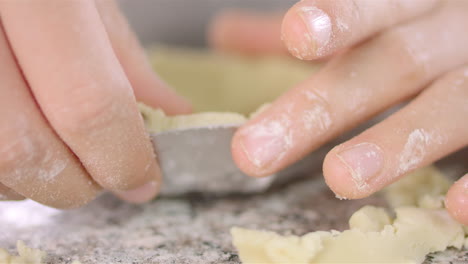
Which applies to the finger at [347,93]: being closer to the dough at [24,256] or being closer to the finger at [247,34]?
the dough at [24,256]

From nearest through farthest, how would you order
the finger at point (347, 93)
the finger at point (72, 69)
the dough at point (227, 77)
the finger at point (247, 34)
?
the finger at point (72, 69), the finger at point (347, 93), the dough at point (227, 77), the finger at point (247, 34)

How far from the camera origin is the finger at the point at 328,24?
1.50 feet

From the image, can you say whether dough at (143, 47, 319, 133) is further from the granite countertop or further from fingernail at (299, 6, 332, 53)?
fingernail at (299, 6, 332, 53)

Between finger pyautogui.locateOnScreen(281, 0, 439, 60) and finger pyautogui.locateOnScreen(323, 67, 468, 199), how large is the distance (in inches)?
3.5

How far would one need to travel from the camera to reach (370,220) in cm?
48

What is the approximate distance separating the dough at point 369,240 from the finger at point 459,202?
0.02 meters

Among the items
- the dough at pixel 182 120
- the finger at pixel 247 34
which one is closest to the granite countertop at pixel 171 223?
the dough at pixel 182 120

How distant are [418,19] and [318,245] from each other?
0.33 metres

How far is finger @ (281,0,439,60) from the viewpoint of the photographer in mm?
457

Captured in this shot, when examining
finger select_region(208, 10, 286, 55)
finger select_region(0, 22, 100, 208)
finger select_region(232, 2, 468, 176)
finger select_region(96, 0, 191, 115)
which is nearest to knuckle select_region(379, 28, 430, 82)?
finger select_region(232, 2, 468, 176)

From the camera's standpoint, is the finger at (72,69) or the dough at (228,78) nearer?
the finger at (72,69)

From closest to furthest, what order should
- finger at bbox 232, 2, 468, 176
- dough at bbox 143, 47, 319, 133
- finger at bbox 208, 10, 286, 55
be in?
finger at bbox 232, 2, 468, 176 < dough at bbox 143, 47, 319, 133 < finger at bbox 208, 10, 286, 55

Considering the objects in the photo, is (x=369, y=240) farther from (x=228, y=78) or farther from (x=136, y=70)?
(x=228, y=78)

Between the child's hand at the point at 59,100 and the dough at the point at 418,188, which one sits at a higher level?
the child's hand at the point at 59,100
